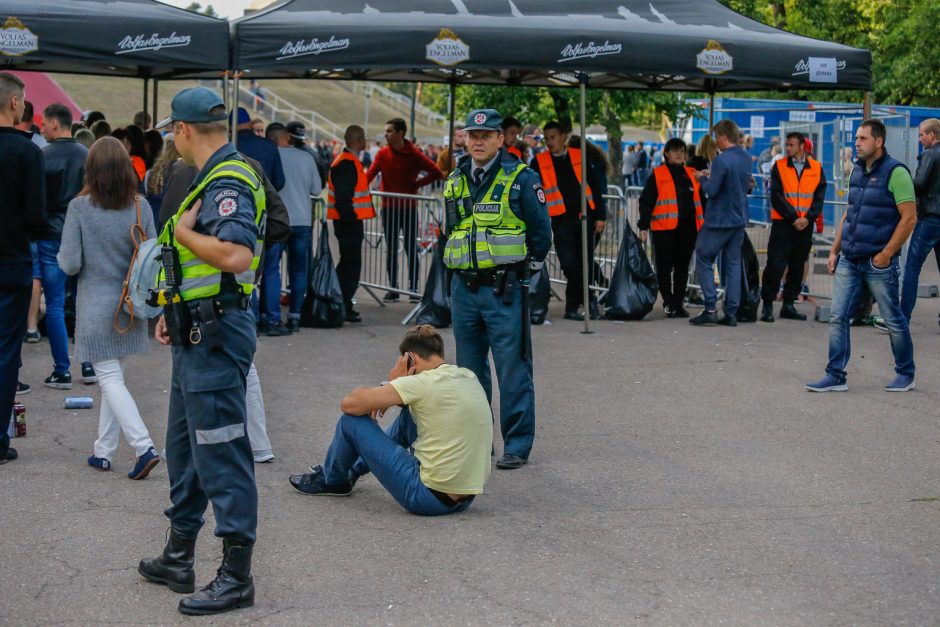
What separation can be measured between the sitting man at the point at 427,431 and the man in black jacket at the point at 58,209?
3.56 metres

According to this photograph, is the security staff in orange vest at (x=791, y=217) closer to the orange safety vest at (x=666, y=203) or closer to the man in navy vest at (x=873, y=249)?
the orange safety vest at (x=666, y=203)

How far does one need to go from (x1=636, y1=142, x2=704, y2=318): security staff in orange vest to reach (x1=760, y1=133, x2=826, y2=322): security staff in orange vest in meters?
0.78

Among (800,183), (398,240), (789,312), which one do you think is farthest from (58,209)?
(789,312)

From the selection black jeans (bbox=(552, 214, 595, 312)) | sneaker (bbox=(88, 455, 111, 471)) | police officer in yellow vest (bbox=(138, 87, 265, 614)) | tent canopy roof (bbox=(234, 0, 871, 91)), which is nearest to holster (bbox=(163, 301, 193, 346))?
police officer in yellow vest (bbox=(138, 87, 265, 614))

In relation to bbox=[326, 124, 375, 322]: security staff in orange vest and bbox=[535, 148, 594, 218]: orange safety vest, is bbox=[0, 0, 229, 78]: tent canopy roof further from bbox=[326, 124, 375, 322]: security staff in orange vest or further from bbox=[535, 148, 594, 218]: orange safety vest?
bbox=[535, 148, 594, 218]: orange safety vest

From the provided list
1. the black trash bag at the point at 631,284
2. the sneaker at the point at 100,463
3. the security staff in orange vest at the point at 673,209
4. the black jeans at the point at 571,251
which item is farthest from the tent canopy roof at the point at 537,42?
the sneaker at the point at 100,463

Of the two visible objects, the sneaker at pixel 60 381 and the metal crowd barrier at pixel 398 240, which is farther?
the metal crowd barrier at pixel 398 240

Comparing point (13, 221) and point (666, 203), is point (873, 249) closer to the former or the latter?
point (666, 203)

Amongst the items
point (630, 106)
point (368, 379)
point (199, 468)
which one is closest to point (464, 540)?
point (199, 468)

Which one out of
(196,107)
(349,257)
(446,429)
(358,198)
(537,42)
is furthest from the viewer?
(349,257)

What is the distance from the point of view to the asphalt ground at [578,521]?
490 cm

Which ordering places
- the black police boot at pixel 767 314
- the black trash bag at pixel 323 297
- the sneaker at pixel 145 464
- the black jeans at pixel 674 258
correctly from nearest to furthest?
the sneaker at pixel 145 464 → the black trash bag at pixel 323 297 → the black police boot at pixel 767 314 → the black jeans at pixel 674 258

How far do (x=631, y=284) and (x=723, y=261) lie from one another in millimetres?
947

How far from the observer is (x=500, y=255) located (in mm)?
6938
